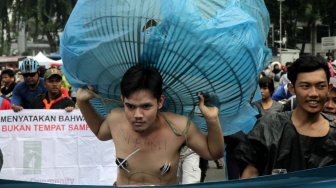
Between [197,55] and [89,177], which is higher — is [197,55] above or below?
above

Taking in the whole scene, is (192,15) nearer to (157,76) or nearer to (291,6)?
(157,76)

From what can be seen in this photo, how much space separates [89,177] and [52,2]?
31768mm

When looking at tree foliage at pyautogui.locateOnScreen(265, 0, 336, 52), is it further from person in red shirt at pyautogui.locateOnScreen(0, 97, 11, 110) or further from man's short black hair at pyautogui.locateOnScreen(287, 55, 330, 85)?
man's short black hair at pyautogui.locateOnScreen(287, 55, 330, 85)

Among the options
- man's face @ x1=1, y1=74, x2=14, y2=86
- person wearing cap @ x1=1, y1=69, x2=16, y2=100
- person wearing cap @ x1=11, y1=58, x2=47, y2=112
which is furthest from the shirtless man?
man's face @ x1=1, y1=74, x2=14, y2=86

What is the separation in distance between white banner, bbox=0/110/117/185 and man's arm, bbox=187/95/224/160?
3959 mm

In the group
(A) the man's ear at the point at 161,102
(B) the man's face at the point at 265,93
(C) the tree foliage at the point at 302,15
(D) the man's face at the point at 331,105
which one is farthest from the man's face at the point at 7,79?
(C) the tree foliage at the point at 302,15

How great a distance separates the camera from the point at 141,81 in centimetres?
297

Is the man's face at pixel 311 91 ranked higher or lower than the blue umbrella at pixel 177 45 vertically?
lower

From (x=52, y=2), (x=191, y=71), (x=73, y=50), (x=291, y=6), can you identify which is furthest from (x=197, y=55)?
(x=291, y=6)

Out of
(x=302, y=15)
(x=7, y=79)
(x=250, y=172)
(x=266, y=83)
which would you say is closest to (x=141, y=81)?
(x=250, y=172)

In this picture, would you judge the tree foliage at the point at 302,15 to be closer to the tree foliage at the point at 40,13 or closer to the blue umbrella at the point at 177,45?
the tree foliage at the point at 40,13

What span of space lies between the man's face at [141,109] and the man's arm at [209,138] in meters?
0.24

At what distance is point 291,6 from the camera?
5172 centimetres

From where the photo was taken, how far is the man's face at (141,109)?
2.98 metres
